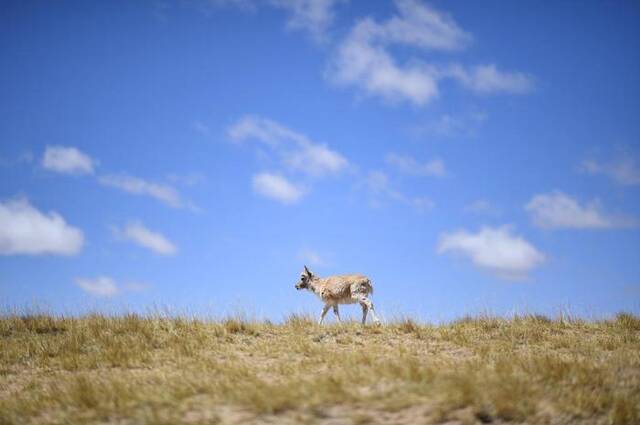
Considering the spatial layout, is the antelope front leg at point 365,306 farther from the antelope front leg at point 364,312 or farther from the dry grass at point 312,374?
the dry grass at point 312,374

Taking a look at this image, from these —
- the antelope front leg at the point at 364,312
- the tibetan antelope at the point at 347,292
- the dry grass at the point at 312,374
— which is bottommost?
the dry grass at the point at 312,374

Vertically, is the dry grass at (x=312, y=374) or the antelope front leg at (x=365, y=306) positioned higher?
the antelope front leg at (x=365, y=306)

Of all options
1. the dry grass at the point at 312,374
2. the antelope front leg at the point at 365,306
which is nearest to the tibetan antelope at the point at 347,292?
the antelope front leg at the point at 365,306

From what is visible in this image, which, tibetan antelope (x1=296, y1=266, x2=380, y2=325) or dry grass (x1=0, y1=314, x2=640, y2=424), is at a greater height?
tibetan antelope (x1=296, y1=266, x2=380, y2=325)

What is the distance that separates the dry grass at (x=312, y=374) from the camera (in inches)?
348

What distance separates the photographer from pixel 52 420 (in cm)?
927

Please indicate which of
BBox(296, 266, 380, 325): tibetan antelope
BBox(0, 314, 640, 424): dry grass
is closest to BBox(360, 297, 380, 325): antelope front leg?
BBox(296, 266, 380, 325): tibetan antelope

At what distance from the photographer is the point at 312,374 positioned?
10.8m

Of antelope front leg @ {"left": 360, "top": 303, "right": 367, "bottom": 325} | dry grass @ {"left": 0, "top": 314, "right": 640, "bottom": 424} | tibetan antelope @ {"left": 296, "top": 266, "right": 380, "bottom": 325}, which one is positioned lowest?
dry grass @ {"left": 0, "top": 314, "right": 640, "bottom": 424}

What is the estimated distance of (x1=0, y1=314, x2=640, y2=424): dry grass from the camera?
8.83 metres

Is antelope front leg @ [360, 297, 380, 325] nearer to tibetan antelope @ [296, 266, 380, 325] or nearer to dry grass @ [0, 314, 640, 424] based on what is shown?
tibetan antelope @ [296, 266, 380, 325]

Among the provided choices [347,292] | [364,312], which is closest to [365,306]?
[364,312]

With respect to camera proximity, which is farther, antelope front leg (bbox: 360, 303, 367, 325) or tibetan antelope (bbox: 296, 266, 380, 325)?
tibetan antelope (bbox: 296, 266, 380, 325)

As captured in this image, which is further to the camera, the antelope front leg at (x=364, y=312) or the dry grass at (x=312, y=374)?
the antelope front leg at (x=364, y=312)
